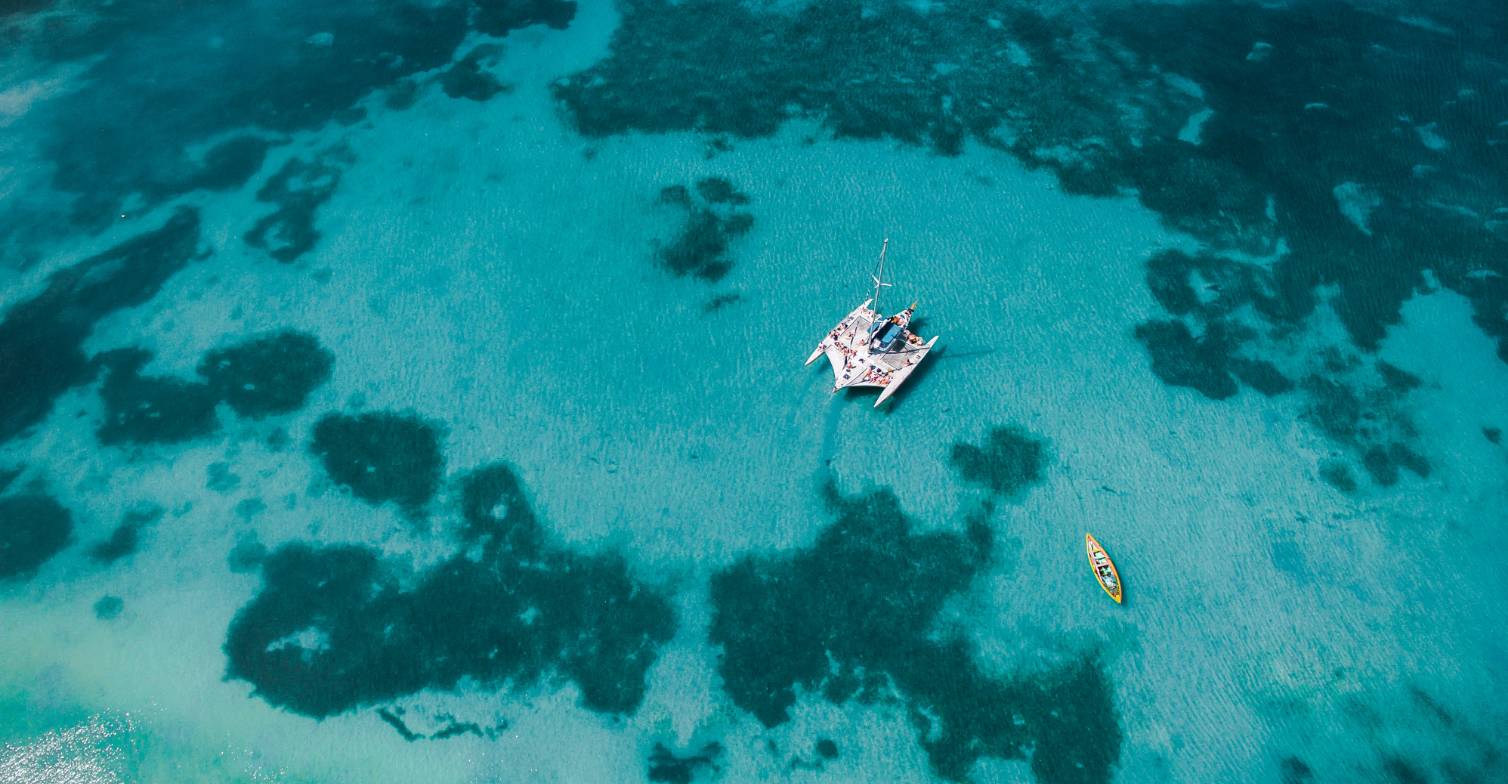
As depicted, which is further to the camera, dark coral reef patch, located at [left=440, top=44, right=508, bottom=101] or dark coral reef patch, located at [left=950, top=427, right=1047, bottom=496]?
dark coral reef patch, located at [left=440, top=44, right=508, bottom=101]

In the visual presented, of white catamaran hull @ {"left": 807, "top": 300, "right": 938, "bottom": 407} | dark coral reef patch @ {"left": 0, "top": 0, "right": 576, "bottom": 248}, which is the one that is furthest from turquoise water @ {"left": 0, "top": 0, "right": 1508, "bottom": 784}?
white catamaran hull @ {"left": 807, "top": 300, "right": 938, "bottom": 407}

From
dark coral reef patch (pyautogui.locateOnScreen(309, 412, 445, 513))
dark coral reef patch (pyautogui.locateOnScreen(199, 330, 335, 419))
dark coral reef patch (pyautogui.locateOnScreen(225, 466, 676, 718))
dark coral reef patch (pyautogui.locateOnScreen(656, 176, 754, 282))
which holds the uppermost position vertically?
dark coral reef patch (pyautogui.locateOnScreen(656, 176, 754, 282))

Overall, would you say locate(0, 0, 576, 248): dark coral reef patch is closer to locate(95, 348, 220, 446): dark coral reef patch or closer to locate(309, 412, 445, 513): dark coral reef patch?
locate(95, 348, 220, 446): dark coral reef patch

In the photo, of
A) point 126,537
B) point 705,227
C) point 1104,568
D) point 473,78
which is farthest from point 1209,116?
point 126,537

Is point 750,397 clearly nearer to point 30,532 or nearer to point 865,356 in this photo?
point 865,356

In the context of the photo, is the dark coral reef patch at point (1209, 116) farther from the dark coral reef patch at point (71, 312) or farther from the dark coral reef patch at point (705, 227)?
the dark coral reef patch at point (71, 312)

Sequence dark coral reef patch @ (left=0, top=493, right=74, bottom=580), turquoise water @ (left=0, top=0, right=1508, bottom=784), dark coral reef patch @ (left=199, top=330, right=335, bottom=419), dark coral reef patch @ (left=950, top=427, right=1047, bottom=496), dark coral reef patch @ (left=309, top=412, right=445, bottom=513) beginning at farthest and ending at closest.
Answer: dark coral reef patch @ (left=199, top=330, right=335, bottom=419) < dark coral reef patch @ (left=309, top=412, right=445, bottom=513) < dark coral reef patch @ (left=950, top=427, right=1047, bottom=496) < dark coral reef patch @ (left=0, top=493, right=74, bottom=580) < turquoise water @ (left=0, top=0, right=1508, bottom=784)
